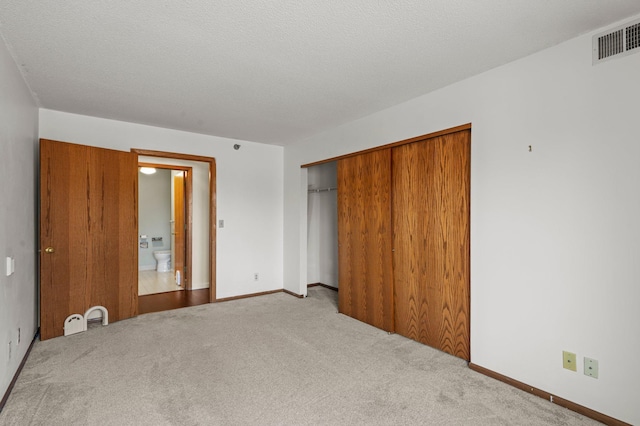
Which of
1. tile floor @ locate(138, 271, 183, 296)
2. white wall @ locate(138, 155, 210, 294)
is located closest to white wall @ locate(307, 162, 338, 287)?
white wall @ locate(138, 155, 210, 294)

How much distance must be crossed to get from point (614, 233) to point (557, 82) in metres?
1.05

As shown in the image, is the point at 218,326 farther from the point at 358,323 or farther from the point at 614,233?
the point at 614,233

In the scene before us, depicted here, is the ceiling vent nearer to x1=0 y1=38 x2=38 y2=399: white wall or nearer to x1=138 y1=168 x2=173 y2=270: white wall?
x1=0 y1=38 x2=38 y2=399: white wall

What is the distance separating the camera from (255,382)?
241cm

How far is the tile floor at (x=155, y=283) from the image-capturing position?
544cm

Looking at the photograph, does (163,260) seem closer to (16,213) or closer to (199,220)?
(199,220)

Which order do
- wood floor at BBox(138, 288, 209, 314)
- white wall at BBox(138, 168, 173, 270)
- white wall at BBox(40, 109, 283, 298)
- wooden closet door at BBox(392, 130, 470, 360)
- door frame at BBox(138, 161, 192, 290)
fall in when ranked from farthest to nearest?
white wall at BBox(138, 168, 173, 270)
door frame at BBox(138, 161, 192, 290)
wood floor at BBox(138, 288, 209, 314)
white wall at BBox(40, 109, 283, 298)
wooden closet door at BBox(392, 130, 470, 360)

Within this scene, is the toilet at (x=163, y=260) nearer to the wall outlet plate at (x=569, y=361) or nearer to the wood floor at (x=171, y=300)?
the wood floor at (x=171, y=300)

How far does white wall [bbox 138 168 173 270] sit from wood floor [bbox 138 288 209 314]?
2.72 metres

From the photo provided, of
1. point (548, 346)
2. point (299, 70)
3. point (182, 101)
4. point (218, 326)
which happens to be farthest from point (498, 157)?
point (218, 326)

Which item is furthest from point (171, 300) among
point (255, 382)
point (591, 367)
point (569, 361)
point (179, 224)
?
point (591, 367)

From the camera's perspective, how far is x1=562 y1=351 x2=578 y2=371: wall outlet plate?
82.1 inches

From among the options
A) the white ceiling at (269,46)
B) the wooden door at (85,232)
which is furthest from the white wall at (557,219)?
the wooden door at (85,232)

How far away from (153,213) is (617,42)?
810 cm
